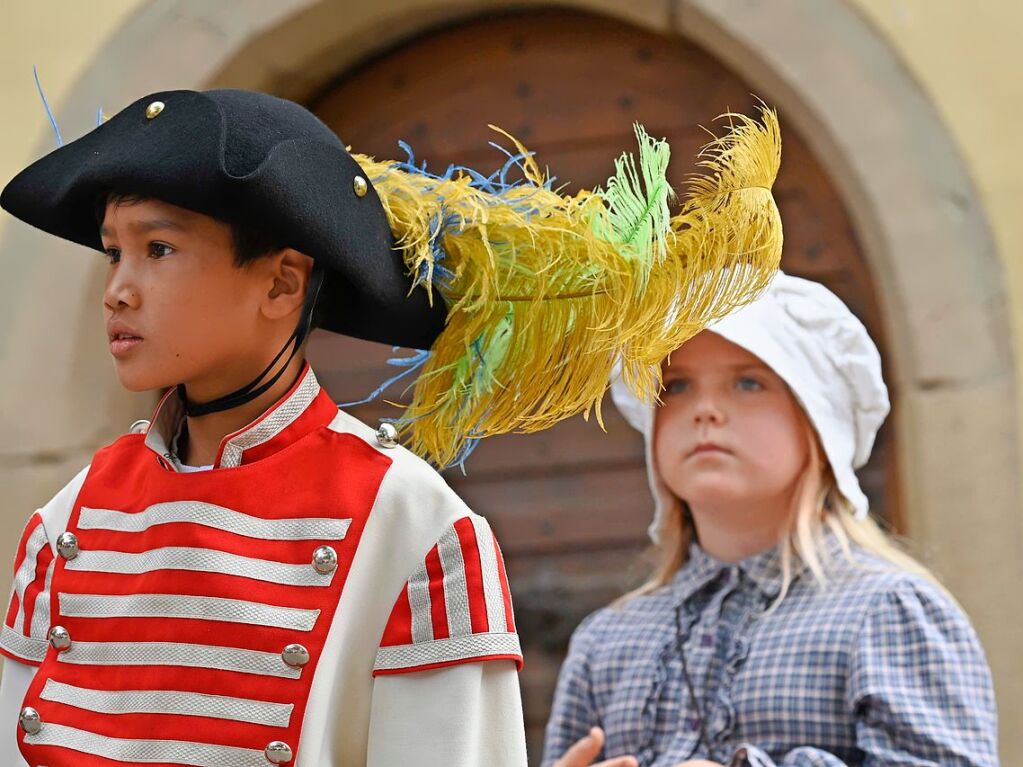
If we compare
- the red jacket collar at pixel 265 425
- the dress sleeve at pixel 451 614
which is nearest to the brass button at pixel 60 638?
the red jacket collar at pixel 265 425

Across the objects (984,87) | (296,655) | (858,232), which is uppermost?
(984,87)

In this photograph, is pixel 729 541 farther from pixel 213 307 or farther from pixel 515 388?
pixel 213 307

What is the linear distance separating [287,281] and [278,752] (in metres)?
0.51

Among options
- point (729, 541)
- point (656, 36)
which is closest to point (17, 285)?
point (656, 36)

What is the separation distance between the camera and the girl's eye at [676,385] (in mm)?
2506

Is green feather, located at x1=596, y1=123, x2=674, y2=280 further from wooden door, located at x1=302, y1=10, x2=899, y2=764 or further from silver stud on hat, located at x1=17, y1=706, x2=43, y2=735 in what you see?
wooden door, located at x1=302, y1=10, x2=899, y2=764

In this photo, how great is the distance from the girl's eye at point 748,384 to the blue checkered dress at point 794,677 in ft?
0.87

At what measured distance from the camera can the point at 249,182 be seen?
1.54 metres

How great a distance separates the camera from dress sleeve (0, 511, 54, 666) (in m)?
1.73

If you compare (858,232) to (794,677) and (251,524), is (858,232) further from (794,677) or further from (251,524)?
(251,524)

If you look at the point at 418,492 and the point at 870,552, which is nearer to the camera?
the point at 418,492

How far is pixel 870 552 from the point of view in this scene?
243 centimetres

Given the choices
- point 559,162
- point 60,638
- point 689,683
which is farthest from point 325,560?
point 559,162

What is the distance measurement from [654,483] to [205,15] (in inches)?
70.7
